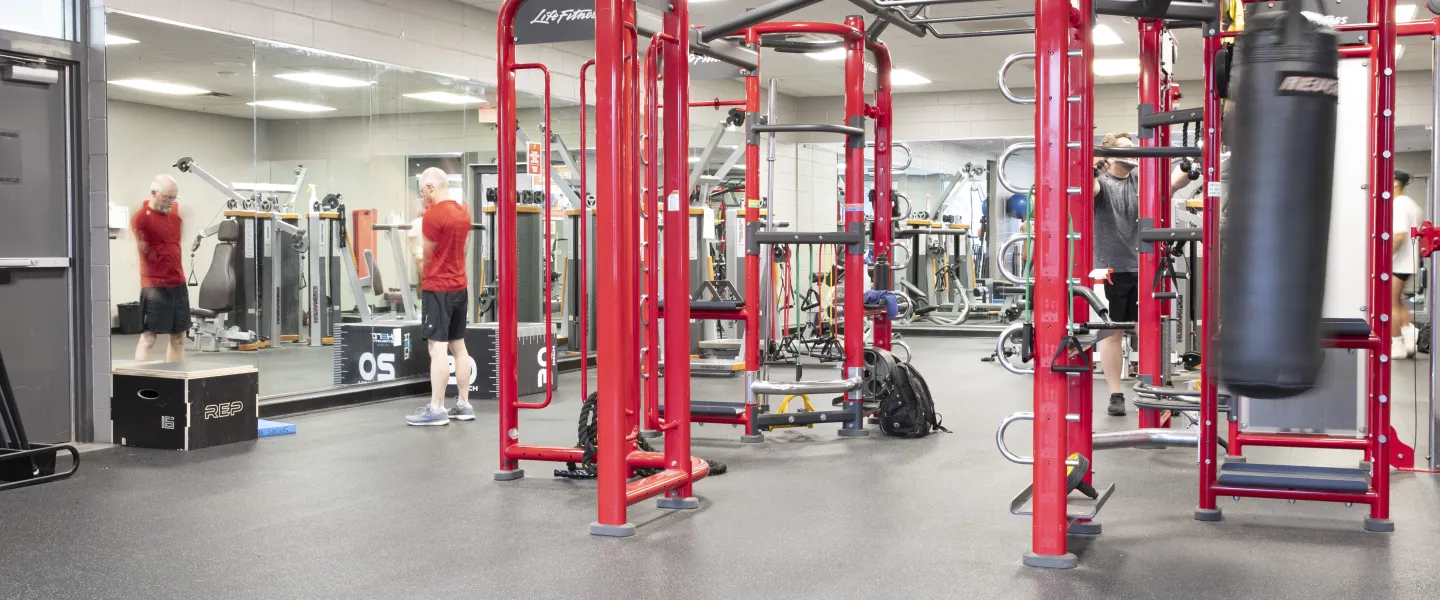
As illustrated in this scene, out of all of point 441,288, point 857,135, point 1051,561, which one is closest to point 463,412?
point 441,288

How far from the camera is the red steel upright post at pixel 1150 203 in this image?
4.92m

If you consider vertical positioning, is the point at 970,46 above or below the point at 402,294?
above

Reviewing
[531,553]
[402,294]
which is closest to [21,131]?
[402,294]

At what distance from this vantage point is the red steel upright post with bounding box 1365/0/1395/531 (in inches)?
148

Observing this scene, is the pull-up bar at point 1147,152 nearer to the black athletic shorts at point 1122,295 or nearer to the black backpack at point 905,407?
the black backpack at point 905,407

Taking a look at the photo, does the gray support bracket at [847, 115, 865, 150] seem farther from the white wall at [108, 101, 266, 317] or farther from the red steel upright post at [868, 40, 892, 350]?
the white wall at [108, 101, 266, 317]

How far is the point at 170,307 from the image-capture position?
21.4 ft

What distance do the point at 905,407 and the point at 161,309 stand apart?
13.4 feet

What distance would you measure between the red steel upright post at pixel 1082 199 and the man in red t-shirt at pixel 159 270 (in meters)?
4.88

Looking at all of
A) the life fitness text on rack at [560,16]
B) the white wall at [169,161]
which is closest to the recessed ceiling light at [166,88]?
the white wall at [169,161]

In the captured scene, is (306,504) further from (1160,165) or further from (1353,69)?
(1353,69)

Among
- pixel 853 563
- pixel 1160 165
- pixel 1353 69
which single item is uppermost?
pixel 1353 69

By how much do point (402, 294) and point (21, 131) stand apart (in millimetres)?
2994

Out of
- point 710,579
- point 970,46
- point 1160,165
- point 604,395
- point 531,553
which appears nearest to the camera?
point 710,579
